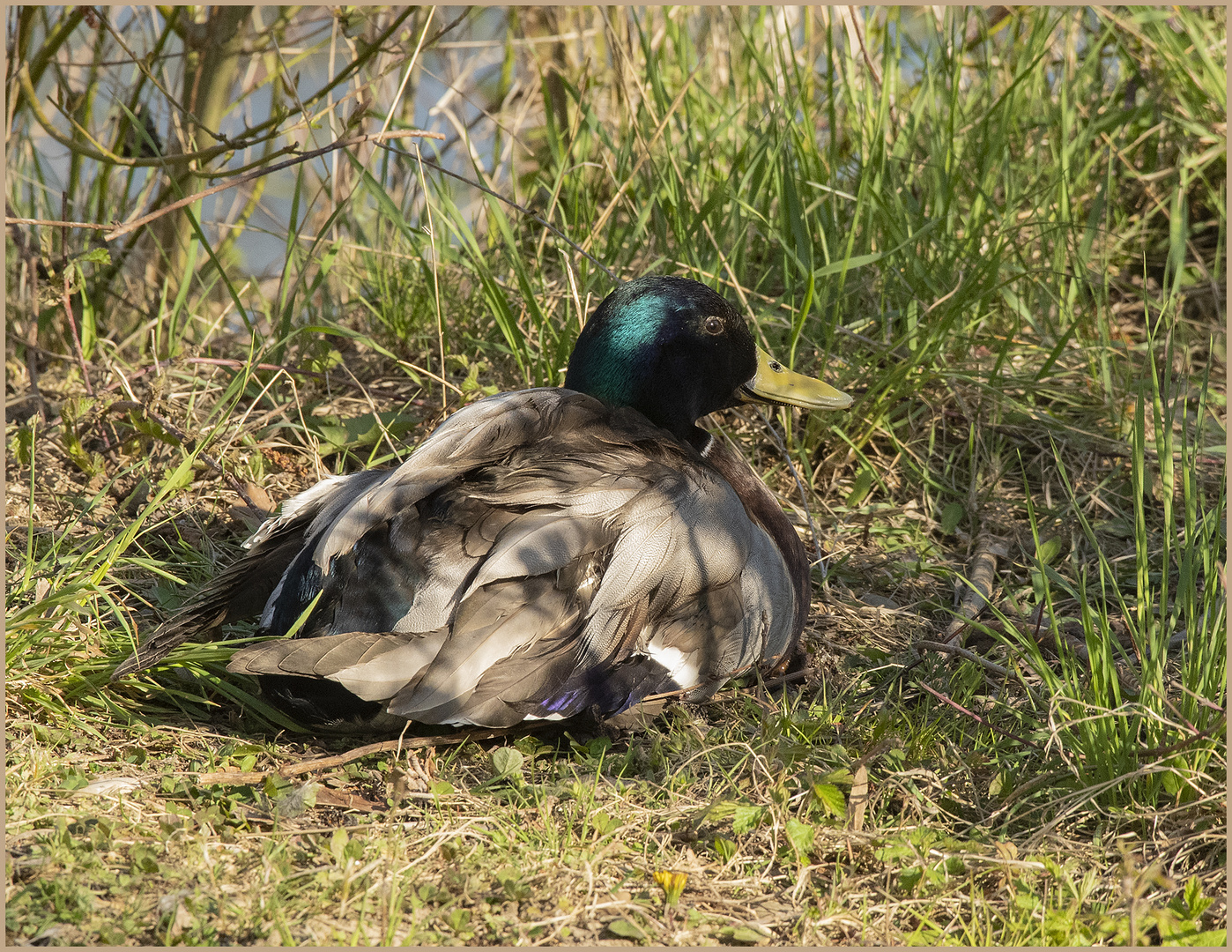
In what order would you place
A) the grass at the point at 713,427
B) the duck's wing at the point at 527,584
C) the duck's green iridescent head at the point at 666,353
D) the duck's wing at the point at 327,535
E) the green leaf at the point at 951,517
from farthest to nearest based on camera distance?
the green leaf at the point at 951,517 → the duck's green iridescent head at the point at 666,353 → the duck's wing at the point at 327,535 → the duck's wing at the point at 527,584 → the grass at the point at 713,427

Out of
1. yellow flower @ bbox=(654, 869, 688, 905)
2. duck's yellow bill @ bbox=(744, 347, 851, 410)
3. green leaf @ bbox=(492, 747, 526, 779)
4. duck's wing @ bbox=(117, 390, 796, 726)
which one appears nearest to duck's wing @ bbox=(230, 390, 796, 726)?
duck's wing @ bbox=(117, 390, 796, 726)

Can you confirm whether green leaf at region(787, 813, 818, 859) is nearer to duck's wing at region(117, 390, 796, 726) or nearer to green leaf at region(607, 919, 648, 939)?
green leaf at region(607, 919, 648, 939)

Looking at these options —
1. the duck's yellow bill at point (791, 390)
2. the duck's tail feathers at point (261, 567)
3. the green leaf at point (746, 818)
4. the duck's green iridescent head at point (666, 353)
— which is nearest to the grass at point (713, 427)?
the green leaf at point (746, 818)

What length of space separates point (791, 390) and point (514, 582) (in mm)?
1158

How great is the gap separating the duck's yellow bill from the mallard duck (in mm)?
415

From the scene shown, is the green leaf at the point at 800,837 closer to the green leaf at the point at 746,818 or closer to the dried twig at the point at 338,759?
the green leaf at the point at 746,818

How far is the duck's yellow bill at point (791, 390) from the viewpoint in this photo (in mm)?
3127

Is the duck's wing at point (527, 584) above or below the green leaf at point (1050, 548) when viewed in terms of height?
above

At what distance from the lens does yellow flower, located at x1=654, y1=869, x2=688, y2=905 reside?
1.95 m

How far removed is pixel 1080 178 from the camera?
4.21m

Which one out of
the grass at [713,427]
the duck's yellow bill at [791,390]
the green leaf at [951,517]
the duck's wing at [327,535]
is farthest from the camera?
the green leaf at [951,517]

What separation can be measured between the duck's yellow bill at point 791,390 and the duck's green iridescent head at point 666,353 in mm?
17

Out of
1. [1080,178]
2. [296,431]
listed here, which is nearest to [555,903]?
[296,431]

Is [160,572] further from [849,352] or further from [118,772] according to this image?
[849,352]
